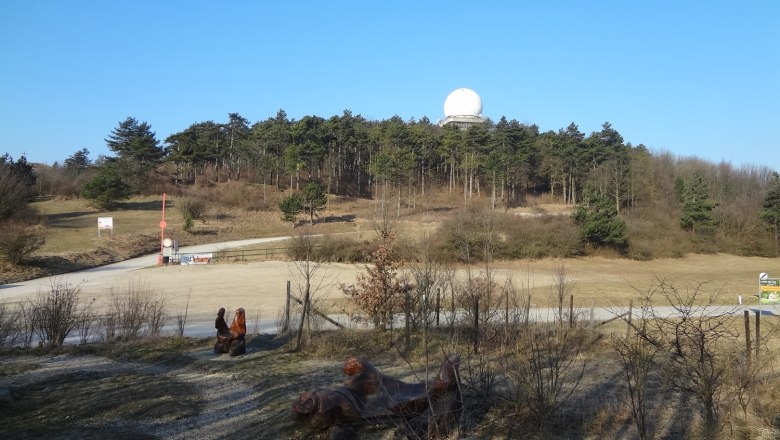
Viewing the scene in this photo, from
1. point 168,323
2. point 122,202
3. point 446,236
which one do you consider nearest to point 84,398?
point 168,323

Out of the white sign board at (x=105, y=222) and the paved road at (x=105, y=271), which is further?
the white sign board at (x=105, y=222)

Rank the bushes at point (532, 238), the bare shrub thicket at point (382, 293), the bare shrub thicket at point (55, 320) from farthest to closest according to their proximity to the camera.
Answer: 1. the bushes at point (532, 238)
2. the bare shrub thicket at point (382, 293)
3. the bare shrub thicket at point (55, 320)

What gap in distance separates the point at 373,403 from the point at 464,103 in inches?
3324

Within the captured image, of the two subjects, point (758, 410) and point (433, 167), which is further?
point (433, 167)

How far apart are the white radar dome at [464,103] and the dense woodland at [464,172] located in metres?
5.66

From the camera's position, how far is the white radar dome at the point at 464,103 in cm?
8738

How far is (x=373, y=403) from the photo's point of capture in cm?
624

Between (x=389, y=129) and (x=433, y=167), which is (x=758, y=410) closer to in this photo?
(x=389, y=129)

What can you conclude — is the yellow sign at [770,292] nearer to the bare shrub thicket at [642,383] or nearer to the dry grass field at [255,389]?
the dry grass field at [255,389]

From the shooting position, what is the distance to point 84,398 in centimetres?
763

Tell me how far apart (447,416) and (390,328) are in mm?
6828

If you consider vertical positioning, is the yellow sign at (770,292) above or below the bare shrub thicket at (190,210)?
below

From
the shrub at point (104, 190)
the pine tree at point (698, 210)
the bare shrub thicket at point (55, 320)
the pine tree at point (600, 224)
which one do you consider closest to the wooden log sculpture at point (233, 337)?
the bare shrub thicket at point (55, 320)

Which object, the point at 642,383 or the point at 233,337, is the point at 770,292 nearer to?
the point at 233,337
